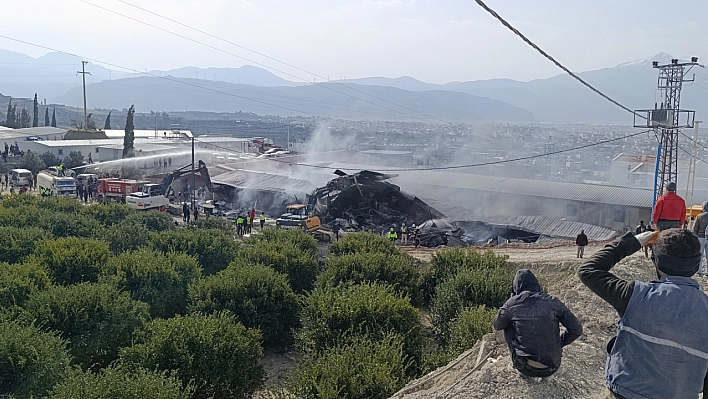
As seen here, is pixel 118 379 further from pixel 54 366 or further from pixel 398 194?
pixel 398 194

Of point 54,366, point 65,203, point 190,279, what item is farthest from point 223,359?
point 65,203

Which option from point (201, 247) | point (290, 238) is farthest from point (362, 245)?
point (201, 247)

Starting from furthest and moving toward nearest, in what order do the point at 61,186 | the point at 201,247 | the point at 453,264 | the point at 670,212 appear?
1. the point at 61,186
2. the point at 201,247
3. the point at 453,264
4. the point at 670,212

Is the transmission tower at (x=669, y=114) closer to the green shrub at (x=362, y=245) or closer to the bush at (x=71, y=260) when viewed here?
the green shrub at (x=362, y=245)

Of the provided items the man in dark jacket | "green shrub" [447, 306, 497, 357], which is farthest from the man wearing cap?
"green shrub" [447, 306, 497, 357]

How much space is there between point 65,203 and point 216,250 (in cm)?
1157

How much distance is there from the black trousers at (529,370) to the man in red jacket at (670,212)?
16.2 ft

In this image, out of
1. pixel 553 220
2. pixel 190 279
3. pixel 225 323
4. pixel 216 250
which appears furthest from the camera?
pixel 553 220

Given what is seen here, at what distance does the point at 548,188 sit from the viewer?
38531mm

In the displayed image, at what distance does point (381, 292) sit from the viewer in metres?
11.8

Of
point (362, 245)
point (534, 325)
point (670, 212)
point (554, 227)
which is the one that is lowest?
point (554, 227)

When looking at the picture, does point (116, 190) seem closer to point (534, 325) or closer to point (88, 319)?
point (88, 319)

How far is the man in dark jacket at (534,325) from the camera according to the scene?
5.30m

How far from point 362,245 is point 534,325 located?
13689 mm
